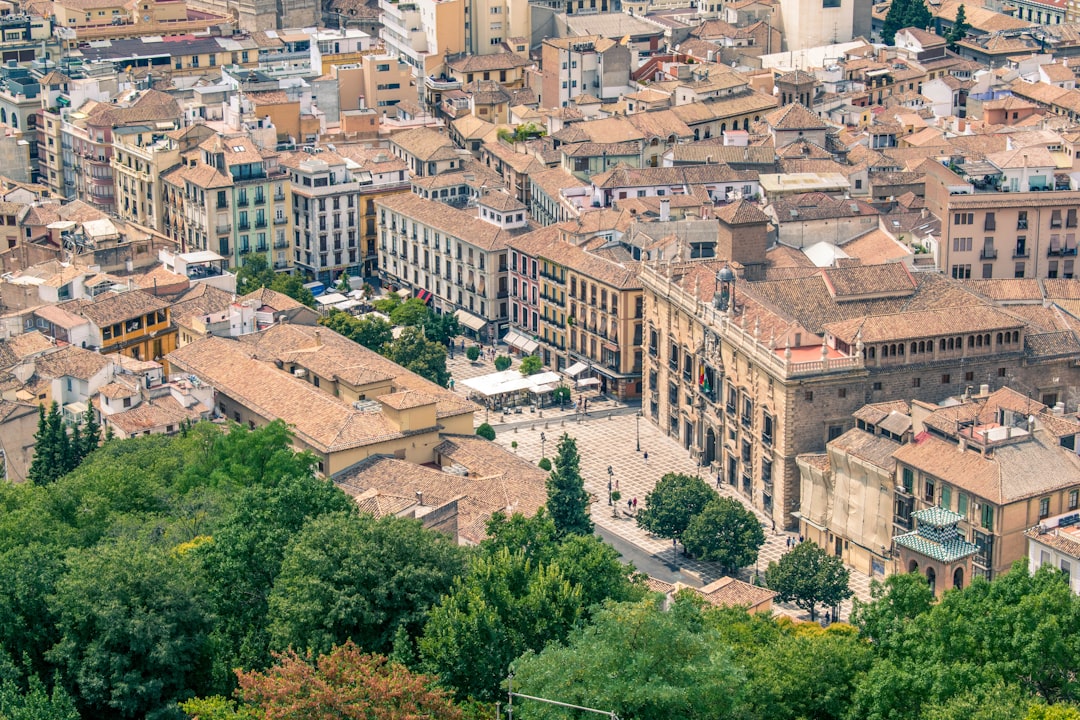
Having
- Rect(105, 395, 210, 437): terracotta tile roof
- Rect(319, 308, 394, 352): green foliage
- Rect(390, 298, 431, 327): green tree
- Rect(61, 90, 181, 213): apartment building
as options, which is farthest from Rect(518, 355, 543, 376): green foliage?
Rect(61, 90, 181, 213): apartment building

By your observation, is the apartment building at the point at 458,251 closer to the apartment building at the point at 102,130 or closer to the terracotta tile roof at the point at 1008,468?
the apartment building at the point at 102,130

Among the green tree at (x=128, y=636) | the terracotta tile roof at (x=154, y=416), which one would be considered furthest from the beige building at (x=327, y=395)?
the green tree at (x=128, y=636)

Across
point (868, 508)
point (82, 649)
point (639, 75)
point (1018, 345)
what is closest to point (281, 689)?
point (82, 649)

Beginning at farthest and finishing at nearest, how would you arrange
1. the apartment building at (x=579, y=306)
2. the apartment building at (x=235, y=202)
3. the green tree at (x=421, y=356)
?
the apartment building at (x=235, y=202) → the apartment building at (x=579, y=306) → the green tree at (x=421, y=356)

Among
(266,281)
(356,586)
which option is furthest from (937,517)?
(266,281)

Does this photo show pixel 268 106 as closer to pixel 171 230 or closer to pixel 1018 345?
pixel 171 230

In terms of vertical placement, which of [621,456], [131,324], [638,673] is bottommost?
[621,456]

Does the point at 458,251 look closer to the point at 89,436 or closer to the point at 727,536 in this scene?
the point at 89,436
